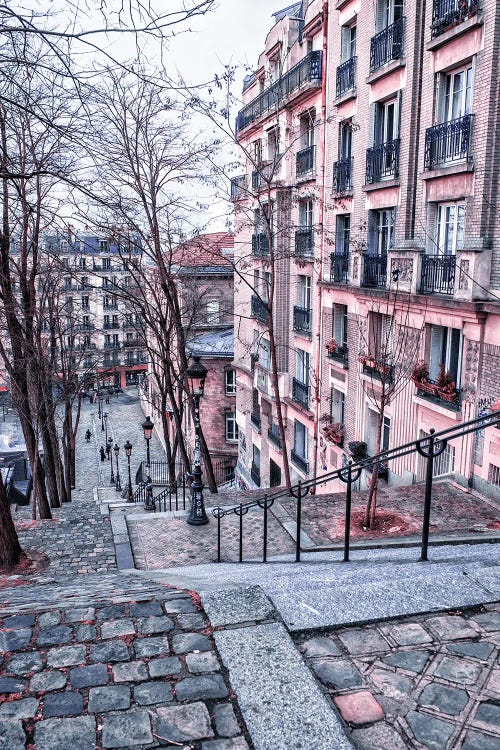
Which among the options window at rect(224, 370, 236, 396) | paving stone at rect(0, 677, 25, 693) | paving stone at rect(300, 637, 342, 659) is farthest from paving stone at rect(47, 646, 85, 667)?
window at rect(224, 370, 236, 396)

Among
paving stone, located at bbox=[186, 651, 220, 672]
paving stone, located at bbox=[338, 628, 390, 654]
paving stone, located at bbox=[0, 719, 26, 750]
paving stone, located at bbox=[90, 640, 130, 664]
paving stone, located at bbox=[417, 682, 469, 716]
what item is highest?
paving stone, located at bbox=[417, 682, 469, 716]

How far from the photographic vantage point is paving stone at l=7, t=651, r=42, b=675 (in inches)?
155

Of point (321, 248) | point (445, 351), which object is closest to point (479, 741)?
point (445, 351)

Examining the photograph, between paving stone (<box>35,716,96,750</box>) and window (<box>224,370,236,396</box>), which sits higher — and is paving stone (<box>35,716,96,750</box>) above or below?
above

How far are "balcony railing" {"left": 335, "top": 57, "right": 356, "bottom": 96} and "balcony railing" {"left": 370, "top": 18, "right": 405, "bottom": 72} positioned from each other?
4.07 feet

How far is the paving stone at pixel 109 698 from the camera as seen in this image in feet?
11.5

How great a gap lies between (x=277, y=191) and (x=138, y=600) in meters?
18.5

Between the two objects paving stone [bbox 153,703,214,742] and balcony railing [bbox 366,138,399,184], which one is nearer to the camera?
paving stone [bbox 153,703,214,742]

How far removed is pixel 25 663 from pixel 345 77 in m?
18.0

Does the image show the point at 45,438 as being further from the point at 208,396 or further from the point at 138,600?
the point at 138,600

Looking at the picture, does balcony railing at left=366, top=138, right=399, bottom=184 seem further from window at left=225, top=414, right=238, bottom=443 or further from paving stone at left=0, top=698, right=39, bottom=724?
window at left=225, top=414, right=238, bottom=443

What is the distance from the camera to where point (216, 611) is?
4496 millimetres

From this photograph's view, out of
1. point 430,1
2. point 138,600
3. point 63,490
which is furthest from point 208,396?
point 138,600

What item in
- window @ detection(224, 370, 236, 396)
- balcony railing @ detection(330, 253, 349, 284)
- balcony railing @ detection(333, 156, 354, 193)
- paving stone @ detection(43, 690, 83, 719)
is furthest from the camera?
window @ detection(224, 370, 236, 396)
